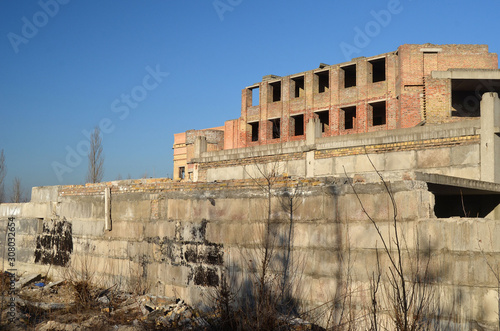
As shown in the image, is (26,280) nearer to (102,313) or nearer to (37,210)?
(37,210)

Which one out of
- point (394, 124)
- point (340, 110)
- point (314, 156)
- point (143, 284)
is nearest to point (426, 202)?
point (143, 284)

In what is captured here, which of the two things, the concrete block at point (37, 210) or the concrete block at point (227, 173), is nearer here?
the concrete block at point (37, 210)

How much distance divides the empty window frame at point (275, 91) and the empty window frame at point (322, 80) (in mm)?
3221

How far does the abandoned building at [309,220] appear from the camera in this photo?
5188 millimetres

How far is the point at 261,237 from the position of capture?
6.87 meters

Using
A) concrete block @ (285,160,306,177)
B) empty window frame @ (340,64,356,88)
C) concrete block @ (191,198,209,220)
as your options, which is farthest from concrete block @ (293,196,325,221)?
empty window frame @ (340,64,356,88)

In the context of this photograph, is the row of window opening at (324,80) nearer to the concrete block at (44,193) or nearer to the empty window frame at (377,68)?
the empty window frame at (377,68)

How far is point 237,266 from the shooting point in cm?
714

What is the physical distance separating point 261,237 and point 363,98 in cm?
2582

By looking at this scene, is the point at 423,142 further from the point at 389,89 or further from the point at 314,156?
the point at 389,89

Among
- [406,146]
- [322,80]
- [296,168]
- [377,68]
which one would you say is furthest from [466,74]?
[322,80]

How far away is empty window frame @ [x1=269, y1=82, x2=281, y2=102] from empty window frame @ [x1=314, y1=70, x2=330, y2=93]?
322 cm

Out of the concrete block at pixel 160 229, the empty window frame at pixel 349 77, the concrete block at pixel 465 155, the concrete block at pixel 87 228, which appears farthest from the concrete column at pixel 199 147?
the empty window frame at pixel 349 77

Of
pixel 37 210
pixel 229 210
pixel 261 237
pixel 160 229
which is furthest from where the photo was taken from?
pixel 37 210
